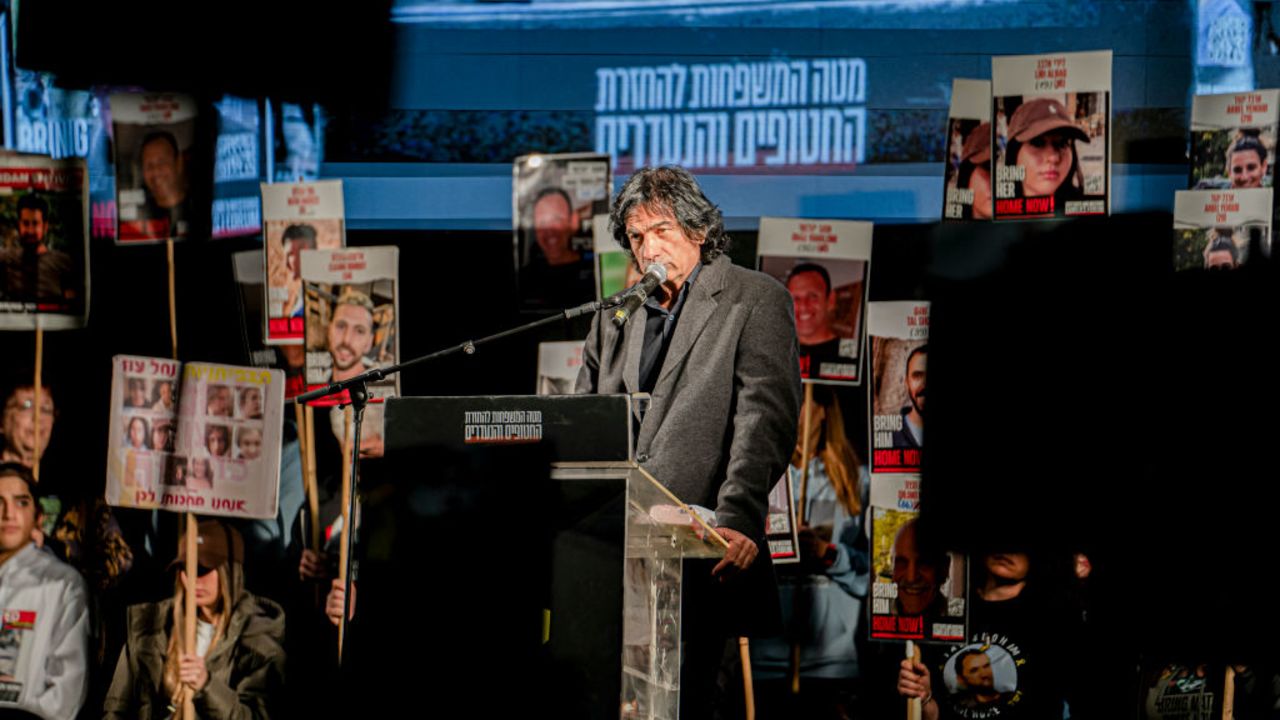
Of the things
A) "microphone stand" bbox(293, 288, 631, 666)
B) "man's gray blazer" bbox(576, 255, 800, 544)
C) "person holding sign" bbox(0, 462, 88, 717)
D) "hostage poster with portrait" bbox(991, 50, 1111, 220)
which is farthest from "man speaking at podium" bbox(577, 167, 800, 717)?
"person holding sign" bbox(0, 462, 88, 717)

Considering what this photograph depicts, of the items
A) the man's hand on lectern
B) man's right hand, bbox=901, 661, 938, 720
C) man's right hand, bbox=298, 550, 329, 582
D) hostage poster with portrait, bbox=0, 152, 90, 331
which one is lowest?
man's right hand, bbox=901, 661, 938, 720

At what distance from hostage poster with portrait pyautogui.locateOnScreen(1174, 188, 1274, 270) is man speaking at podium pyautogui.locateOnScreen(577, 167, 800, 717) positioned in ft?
5.40

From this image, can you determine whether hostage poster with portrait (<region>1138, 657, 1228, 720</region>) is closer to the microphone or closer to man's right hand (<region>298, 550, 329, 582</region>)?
the microphone

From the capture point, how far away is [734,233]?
4148mm

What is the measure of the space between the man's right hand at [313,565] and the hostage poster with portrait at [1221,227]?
9.51 feet

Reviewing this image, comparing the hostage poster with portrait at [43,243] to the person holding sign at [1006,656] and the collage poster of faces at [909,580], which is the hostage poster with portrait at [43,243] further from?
the person holding sign at [1006,656]

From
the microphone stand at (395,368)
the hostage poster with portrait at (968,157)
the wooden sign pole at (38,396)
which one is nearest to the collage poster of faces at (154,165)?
the wooden sign pole at (38,396)

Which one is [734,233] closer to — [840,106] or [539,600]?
[840,106]

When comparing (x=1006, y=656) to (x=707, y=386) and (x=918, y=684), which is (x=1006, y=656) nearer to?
(x=918, y=684)

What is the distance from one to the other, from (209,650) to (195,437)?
718mm

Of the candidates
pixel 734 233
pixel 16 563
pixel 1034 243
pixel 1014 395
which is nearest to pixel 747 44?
pixel 734 233

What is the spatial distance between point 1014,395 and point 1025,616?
704 millimetres

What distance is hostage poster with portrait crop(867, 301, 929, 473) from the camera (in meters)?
4.06

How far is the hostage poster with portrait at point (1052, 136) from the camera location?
384cm
